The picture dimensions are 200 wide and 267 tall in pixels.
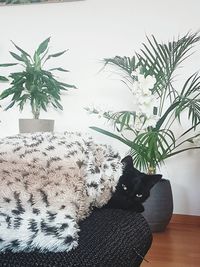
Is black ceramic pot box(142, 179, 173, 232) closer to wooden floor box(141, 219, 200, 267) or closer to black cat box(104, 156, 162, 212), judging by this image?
wooden floor box(141, 219, 200, 267)

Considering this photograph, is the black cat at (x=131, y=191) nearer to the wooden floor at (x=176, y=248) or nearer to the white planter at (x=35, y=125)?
the wooden floor at (x=176, y=248)

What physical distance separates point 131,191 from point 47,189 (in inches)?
11.5

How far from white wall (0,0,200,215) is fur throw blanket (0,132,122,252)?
4.18 ft

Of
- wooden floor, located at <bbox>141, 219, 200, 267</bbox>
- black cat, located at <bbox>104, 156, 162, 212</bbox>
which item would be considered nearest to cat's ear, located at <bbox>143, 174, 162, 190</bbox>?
black cat, located at <bbox>104, 156, 162, 212</bbox>

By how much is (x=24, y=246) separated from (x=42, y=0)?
72.0 inches

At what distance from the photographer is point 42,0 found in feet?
6.55

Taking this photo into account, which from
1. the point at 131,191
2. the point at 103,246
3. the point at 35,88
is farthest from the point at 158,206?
the point at 103,246

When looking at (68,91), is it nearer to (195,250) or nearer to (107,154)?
(195,250)

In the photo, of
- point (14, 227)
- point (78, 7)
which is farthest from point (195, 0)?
point (14, 227)

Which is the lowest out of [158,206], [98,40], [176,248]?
[176,248]

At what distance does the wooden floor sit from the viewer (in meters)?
1.28

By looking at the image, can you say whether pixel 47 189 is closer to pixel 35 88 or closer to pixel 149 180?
pixel 149 180

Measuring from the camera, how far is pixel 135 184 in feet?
2.50

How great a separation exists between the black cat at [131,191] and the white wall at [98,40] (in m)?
1.17
